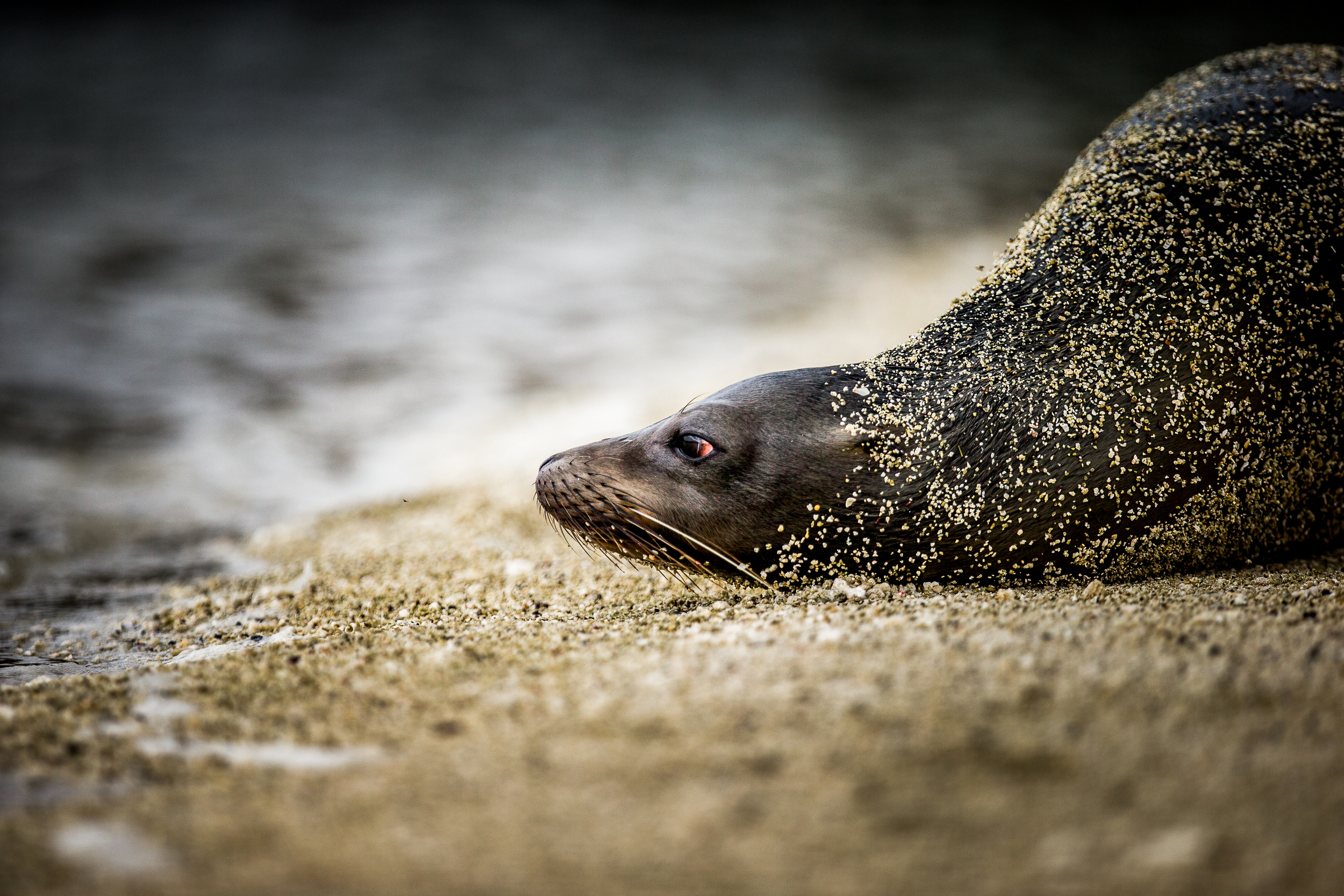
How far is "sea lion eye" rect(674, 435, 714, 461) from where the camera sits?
326cm

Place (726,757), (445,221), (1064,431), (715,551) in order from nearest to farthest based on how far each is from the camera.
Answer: (726,757)
(1064,431)
(715,551)
(445,221)

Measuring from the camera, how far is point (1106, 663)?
6.52 feet

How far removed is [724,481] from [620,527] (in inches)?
16.1

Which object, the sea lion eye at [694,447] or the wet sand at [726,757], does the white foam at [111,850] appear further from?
the sea lion eye at [694,447]

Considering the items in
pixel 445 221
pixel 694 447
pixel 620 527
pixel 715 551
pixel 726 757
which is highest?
pixel 445 221

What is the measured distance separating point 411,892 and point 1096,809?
105 centimetres

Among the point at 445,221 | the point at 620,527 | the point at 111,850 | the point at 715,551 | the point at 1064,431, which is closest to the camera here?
the point at 111,850

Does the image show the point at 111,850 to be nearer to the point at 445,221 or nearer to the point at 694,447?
the point at 694,447

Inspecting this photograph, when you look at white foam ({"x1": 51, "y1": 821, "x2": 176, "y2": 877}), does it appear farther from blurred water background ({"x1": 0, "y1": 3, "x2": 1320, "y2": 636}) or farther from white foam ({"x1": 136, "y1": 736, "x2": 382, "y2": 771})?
blurred water background ({"x1": 0, "y1": 3, "x2": 1320, "y2": 636})

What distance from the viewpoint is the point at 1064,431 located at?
310 cm

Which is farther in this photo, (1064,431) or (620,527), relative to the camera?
(620,527)

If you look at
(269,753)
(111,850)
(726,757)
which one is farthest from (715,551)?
(111,850)

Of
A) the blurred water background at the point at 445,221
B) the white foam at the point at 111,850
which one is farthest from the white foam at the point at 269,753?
the blurred water background at the point at 445,221

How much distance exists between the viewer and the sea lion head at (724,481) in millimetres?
3148
